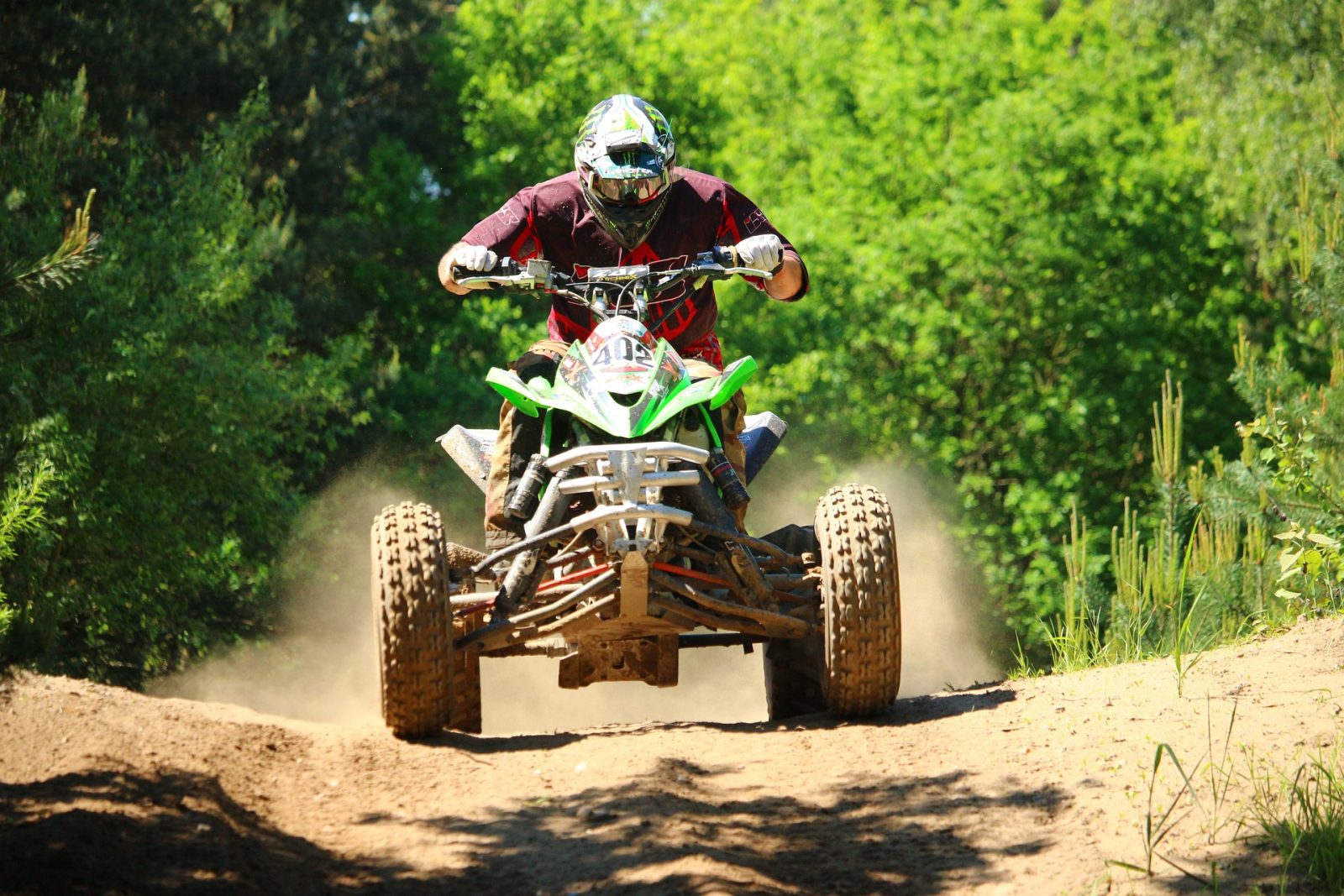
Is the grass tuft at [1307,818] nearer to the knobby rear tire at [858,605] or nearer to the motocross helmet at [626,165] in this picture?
the knobby rear tire at [858,605]

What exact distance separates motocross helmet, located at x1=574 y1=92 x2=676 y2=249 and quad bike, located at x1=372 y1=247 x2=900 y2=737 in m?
0.38

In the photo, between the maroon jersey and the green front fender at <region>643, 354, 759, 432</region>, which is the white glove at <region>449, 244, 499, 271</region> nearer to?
the maroon jersey

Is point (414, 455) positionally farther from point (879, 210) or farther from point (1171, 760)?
point (1171, 760)

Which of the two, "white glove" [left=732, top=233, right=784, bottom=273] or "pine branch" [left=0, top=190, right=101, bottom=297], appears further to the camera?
"white glove" [left=732, top=233, right=784, bottom=273]

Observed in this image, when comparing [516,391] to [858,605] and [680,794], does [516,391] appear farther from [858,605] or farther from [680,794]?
[680,794]

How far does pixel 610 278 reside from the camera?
7414mm

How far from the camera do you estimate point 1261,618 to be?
27.3 feet

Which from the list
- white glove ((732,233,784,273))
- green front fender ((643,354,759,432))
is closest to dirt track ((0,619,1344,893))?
green front fender ((643,354,759,432))

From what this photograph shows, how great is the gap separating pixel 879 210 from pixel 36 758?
24.9m

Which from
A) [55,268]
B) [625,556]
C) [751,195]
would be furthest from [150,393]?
[751,195]

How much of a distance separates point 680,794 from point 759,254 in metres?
2.53

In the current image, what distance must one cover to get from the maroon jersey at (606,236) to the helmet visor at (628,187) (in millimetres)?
209

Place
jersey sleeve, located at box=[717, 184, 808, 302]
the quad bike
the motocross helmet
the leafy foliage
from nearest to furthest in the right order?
the quad bike, the motocross helmet, jersey sleeve, located at box=[717, 184, 808, 302], the leafy foliage

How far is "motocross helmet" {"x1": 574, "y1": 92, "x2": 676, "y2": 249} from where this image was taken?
24.6ft
